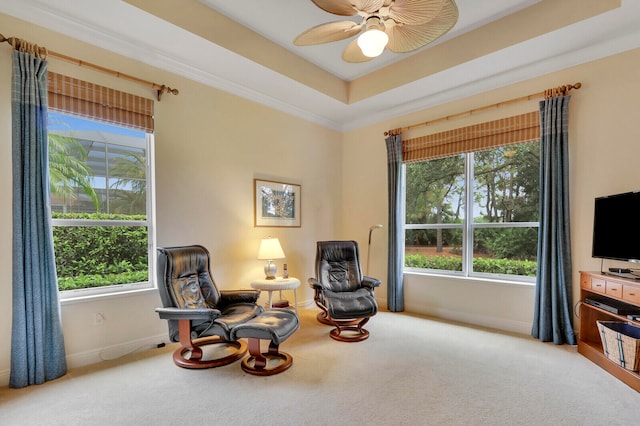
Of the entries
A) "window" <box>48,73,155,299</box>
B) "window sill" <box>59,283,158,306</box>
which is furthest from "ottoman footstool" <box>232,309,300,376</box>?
"window" <box>48,73,155,299</box>

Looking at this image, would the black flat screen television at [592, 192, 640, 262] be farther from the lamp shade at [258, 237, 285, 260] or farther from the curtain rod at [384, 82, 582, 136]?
the lamp shade at [258, 237, 285, 260]

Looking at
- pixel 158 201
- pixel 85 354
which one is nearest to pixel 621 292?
pixel 158 201

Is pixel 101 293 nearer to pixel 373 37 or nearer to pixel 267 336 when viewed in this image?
pixel 267 336

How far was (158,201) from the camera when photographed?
3.10 metres

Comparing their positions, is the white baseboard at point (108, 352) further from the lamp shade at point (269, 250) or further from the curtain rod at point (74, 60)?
the curtain rod at point (74, 60)

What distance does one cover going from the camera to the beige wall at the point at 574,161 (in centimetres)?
286

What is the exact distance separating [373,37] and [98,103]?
240 centimetres

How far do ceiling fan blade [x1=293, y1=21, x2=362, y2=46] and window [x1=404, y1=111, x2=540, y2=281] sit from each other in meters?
2.31

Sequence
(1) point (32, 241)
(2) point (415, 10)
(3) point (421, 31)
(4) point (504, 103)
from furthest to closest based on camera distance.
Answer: (4) point (504, 103)
(1) point (32, 241)
(3) point (421, 31)
(2) point (415, 10)

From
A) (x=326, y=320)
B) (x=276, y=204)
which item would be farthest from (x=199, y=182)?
(x=326, y=320)

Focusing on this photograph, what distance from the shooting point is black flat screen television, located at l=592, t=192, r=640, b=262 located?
98.3 inches

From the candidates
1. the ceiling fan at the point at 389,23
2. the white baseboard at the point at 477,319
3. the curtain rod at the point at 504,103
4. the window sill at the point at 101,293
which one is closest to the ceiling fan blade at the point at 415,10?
the ceiling fan at the point at 389,23

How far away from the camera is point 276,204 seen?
4172 millimetres

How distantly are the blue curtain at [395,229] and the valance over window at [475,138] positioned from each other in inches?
5.5
